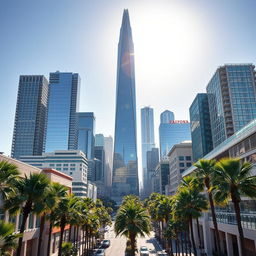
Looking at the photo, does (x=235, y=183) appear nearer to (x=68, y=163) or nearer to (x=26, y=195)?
(x=26, y=195)

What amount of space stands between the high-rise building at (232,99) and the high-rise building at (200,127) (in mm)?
3246

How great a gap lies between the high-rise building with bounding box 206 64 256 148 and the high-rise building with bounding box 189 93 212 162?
10.6ft

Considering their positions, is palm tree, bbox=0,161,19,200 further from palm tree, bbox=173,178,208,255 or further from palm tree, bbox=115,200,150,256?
palm tree, bbox=173,178,208,255

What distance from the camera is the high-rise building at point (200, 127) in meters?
111

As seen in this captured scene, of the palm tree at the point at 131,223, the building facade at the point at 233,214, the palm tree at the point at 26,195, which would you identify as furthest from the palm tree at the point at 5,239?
the building facade at the point at 233,214

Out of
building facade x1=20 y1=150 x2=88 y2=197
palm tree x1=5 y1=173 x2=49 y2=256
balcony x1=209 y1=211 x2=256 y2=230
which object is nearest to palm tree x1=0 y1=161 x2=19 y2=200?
palm tree x1=5 y1=173 x2=49 y2=256

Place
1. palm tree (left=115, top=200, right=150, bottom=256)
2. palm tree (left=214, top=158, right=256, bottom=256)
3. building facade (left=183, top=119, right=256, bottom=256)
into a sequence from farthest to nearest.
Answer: building facade (left=183, top=119, right=256, bottom=256) < palm tree (left=115, top=200, right=150, bottom=256) < palm tree (left=214, top=158, right=256, bottom=256)

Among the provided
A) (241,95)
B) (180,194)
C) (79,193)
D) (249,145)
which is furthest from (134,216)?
(79,193)

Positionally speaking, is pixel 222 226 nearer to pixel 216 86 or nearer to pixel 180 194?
pixel 180 194

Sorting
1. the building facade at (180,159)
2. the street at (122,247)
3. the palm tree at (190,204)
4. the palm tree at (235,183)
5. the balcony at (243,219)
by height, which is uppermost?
the building facade at (180,159)

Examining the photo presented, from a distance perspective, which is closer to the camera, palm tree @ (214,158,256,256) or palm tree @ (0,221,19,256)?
palm tree @ (0,221,19,256)

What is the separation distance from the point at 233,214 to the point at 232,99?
273 feet

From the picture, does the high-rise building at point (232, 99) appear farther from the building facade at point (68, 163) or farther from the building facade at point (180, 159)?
the building facade at point (68, 163)

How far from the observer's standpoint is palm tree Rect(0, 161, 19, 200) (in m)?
17.5
